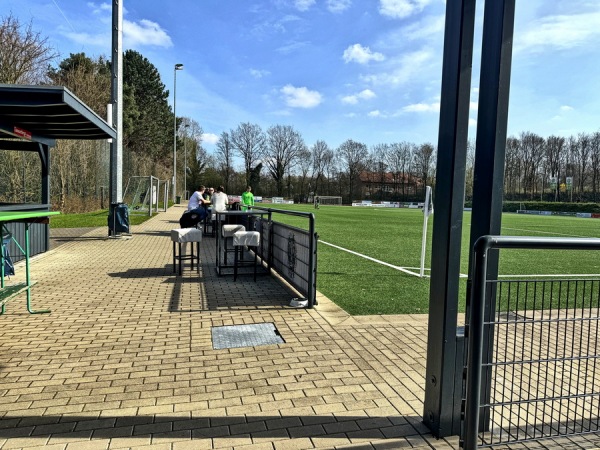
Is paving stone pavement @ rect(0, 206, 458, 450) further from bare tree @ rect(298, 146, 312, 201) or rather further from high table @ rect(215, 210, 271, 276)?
bare tree @ rect(298, 146, 312, 201)

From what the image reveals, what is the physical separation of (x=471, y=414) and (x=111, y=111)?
14.2 m

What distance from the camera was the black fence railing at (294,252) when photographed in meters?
6.05

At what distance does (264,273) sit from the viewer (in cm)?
843

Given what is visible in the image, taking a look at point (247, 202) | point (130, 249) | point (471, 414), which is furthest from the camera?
point (247, 202)

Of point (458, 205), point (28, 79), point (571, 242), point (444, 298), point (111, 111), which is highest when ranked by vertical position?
point (28, 79)

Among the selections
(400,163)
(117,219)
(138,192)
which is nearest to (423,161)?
(400,163)

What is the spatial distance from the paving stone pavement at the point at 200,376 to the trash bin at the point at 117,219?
772 centimetres

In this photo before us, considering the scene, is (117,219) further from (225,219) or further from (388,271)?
(388,271)

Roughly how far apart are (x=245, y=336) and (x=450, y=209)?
291cm

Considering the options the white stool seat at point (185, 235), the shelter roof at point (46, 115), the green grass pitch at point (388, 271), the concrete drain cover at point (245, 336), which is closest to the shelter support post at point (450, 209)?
the green grass pitch at point (388, 271)

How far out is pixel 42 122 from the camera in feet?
26.5

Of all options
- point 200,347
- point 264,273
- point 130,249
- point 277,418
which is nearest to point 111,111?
point 130,249

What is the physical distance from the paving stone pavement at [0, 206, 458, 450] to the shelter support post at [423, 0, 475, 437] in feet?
0.98

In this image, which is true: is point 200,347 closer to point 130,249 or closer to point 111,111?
point 130,249
